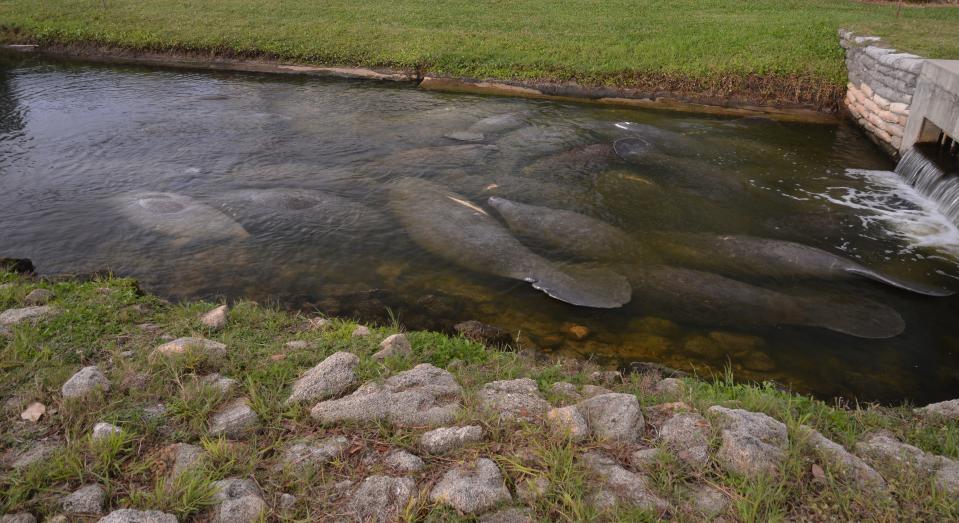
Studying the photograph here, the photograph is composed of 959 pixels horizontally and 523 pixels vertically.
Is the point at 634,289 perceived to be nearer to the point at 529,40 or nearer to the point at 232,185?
the point at 232,185

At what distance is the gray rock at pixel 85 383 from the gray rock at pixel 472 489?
2.58m

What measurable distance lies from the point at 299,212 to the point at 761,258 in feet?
22.4

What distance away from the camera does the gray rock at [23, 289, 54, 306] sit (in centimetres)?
621

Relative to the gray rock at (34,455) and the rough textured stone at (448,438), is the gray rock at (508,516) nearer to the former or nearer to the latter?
the rough textured stone at (448,438)

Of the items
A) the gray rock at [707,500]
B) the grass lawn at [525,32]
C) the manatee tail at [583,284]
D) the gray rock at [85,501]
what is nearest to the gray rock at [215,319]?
the gray rock at [85,501]

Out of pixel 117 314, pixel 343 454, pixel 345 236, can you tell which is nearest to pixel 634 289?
pixel 345 236

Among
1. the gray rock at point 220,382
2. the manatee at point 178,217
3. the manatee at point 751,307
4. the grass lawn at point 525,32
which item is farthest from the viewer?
the grass lawn at point 525,32

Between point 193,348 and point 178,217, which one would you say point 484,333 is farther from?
point 178,217

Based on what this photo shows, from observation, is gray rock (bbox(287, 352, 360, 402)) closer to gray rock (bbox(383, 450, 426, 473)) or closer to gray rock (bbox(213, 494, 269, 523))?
gray rock (bbox(383, 450, 426, 473))

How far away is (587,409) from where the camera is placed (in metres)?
4.44

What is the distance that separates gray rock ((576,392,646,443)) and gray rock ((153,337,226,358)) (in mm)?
2918

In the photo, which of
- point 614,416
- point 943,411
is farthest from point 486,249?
point 943,411

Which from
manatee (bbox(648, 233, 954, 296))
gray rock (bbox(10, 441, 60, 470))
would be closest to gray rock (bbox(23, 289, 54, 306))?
gray rock (bbox(10, 441, 60, 470))

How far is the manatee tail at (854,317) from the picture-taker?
7.11 metres
